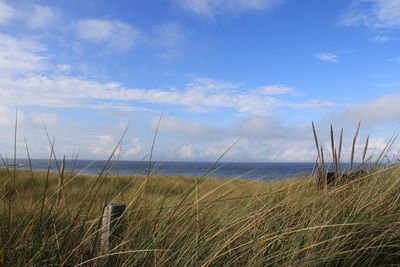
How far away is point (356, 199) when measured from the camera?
8.39 feet

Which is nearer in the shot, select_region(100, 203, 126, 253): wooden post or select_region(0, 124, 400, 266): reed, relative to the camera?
select_region(0, 124, 400, 266): reed

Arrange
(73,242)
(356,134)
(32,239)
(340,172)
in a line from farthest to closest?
(340,172), (356,134), (73,242), (32,239)

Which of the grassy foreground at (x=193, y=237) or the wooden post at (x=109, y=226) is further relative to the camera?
→ the wooden post at (x=109, y=226)

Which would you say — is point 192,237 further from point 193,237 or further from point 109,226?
point 109,226

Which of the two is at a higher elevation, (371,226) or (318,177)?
(318,177)

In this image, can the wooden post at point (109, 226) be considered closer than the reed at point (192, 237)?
No

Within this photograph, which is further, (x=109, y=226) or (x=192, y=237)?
(x=109, y=226)

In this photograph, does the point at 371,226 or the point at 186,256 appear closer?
the point at 186,256

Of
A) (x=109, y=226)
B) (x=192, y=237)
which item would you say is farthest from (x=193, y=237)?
(x=109, y=226)

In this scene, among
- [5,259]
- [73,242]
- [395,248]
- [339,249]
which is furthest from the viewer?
[395,248]

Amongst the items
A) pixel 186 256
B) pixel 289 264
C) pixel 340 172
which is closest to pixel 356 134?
pixel 340 172

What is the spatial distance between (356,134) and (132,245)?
7.21 feet

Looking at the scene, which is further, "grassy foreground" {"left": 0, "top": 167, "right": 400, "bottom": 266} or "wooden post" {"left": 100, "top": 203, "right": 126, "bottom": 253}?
"wooden post" {"left": 100, "top": 203, "right": 126, "bottom": 253}

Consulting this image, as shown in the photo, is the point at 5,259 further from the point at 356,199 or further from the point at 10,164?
the point at 356,199
